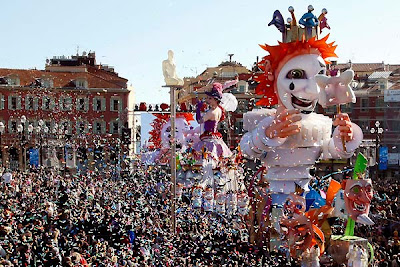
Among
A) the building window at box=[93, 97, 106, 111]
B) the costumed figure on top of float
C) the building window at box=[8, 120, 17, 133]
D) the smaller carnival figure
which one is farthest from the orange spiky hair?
the building window at box=[93, 97, 106, 111]

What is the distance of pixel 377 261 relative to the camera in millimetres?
11109

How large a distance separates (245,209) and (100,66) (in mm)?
39738

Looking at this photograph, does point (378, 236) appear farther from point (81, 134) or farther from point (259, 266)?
point (81, 134)

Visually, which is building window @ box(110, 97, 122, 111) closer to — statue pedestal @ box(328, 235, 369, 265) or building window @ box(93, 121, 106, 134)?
building window @ box(93, 121, 106, 134)

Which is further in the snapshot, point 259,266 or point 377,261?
point 377,261

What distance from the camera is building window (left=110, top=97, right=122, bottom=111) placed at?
157 ft

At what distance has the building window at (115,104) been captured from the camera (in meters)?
47.7

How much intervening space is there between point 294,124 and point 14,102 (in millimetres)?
37604

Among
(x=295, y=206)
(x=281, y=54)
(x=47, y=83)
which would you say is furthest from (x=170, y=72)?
(x=47, y=83)

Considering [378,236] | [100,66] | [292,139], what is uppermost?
[100,66]

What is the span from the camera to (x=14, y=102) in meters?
45.7

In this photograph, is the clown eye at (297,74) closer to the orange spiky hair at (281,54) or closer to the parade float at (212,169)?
the orange spiky hair at (281,54)

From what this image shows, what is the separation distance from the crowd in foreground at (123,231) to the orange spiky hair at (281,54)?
2.73 metres

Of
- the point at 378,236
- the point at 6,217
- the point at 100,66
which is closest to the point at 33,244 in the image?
the point at 6,217
